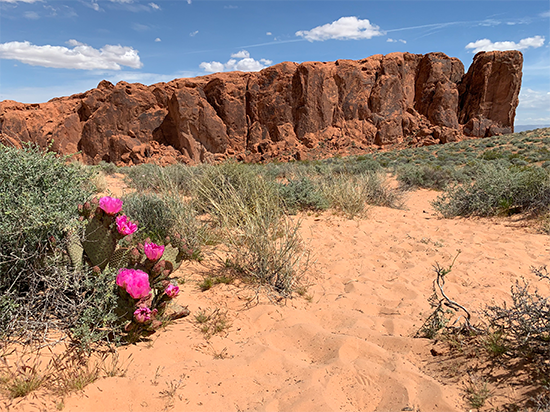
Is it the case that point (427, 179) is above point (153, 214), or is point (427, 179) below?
below

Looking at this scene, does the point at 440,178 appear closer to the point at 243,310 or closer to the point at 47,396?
the point at 243,310

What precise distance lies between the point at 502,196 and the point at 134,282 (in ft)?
22.0

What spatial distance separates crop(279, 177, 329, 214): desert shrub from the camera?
5.88 meters

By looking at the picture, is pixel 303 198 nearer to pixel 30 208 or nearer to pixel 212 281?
pixel 212 281

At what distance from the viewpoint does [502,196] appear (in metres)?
6.20

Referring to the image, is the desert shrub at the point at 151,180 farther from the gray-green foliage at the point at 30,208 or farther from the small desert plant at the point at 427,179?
the small desert plant at the point at 427,179

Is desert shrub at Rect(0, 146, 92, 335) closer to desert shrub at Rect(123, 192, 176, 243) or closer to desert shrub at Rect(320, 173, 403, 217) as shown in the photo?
desert shrub at Rect(123, 192, 176, 243)

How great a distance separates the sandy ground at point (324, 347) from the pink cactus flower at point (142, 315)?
21 cm

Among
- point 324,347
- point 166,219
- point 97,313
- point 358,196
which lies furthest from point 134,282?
point 358,196

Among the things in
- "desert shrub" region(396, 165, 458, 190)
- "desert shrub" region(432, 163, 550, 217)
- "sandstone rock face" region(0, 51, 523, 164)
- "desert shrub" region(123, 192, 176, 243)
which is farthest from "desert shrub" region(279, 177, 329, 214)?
"sandstone rock face" region(0, 51, 523, 164)

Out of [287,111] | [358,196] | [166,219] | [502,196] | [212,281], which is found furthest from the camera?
[287,111]

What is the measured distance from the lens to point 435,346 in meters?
2.22

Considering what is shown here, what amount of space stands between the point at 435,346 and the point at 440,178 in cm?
971

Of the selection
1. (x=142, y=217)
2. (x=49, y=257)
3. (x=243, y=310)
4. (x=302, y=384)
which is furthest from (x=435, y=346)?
(x=142, y=217)
